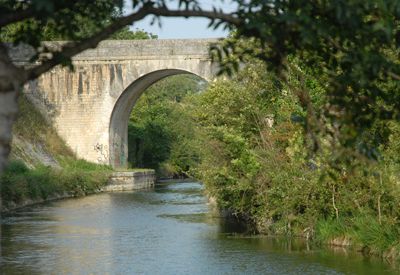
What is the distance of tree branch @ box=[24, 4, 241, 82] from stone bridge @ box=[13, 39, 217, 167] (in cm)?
2686

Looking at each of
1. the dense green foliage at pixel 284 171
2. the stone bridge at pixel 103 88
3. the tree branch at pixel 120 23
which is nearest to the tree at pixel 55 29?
the tree branch at pixel 120 23

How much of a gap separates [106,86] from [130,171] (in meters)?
3.36

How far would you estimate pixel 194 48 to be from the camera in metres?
32.1

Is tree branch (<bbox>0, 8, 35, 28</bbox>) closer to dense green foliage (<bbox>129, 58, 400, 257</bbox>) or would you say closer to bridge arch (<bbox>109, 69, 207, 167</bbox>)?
dense green foliage (<bbox>129, 58, 400, 257</bbox>)

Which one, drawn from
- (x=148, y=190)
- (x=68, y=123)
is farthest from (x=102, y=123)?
(x=148, y=190)

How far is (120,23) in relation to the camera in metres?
5.26

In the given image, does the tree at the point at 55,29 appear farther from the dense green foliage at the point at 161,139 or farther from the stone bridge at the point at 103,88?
the dense green foliage at the point at 161,139

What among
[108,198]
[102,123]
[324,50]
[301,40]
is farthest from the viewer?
[102,123]

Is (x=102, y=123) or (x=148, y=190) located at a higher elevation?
(x=102, y=123)

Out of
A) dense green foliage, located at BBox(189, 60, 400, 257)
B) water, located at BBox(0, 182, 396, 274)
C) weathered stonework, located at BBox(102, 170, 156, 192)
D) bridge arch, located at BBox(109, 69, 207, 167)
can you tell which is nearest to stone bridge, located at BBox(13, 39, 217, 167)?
bridge arch, located at BBox(109, 69, 207, 167)

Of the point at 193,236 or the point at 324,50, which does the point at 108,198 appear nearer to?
the point at 193,236

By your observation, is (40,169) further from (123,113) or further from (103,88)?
(123,113)

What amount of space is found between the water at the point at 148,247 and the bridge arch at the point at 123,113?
1037 cm

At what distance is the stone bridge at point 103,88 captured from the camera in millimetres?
32531
